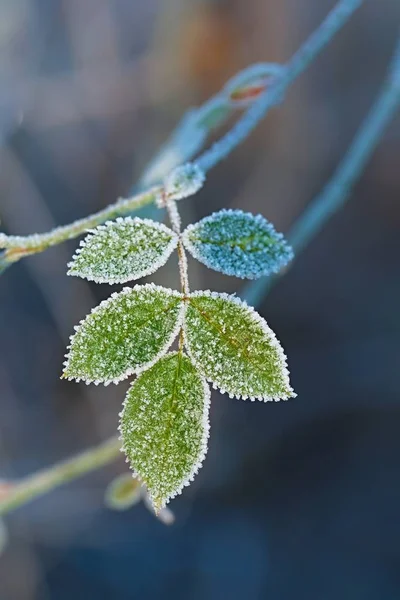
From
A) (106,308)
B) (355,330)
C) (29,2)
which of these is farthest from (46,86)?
(106,308)

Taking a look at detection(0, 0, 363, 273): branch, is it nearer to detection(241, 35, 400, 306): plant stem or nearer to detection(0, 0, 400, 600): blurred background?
detection(241, 35, 400, 306): plant stem

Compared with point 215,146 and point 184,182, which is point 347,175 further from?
point 184,182

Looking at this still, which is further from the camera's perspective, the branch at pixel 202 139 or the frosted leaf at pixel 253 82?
the frosted leaf at pixel 253 82

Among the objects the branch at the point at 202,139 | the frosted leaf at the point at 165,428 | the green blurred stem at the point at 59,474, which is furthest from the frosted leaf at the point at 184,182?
the green blurred stem at the point at 59,474

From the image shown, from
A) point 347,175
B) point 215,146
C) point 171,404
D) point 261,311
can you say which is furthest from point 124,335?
point 261,311

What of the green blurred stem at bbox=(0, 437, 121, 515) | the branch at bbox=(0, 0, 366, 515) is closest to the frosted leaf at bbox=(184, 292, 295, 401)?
the branch at bbox=(0, 0, 366, 515)

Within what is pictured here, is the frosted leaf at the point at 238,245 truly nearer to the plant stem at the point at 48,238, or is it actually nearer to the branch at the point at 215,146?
the plant stem at the point at 48,238
